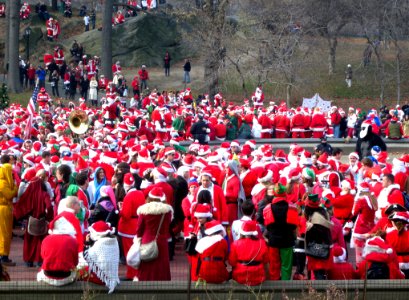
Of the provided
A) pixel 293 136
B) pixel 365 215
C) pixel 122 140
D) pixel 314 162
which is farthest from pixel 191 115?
pixel 365 215

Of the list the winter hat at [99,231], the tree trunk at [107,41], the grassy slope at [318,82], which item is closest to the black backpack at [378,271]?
the winter hat at [99,231]

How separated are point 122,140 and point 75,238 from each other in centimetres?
1306

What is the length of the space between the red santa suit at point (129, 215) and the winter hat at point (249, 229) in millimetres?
3010

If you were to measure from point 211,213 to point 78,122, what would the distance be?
1399cm

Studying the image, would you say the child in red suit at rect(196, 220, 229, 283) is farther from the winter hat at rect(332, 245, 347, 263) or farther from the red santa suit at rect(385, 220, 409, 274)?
the red santa suit at rect(385, 220, 409, 274)

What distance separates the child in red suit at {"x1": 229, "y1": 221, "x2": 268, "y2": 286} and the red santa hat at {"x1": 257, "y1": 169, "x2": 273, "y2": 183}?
411 cm

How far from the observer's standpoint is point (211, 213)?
13.7m

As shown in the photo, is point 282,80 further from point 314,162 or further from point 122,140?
point 314,162

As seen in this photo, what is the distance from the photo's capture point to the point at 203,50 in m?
50.3

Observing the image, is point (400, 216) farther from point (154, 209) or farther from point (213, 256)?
point (154, 209)

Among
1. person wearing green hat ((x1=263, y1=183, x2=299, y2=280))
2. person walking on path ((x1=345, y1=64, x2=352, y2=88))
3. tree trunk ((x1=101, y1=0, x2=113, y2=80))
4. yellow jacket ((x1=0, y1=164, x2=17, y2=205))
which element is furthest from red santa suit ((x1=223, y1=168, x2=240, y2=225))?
person walking on path ((x1=345, y1=64, x2=352, y2=88))

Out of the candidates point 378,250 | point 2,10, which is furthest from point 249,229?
point 2,10

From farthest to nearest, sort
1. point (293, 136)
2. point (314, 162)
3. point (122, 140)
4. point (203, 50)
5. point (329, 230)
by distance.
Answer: point (203, 50) < point (293, 136) < point (122, 140) < point (314, 162) < point (329, 230)

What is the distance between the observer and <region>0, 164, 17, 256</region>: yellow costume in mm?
16062
